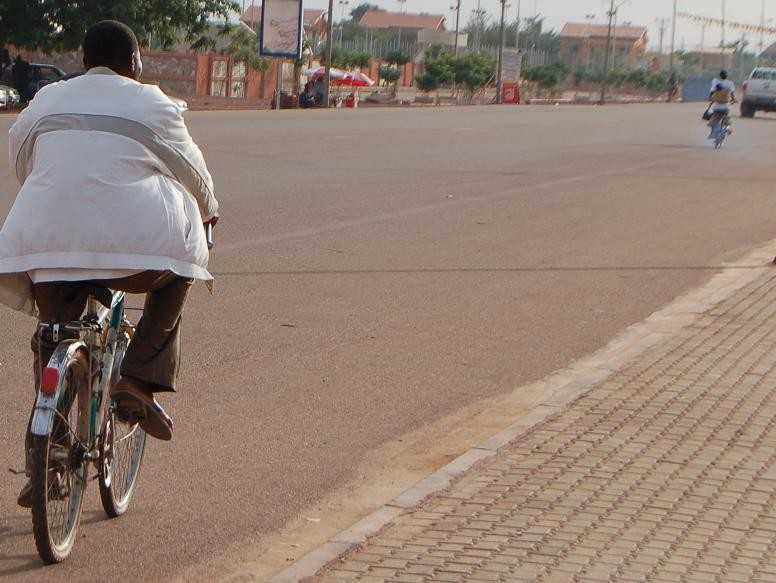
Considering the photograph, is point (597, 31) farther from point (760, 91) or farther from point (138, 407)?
point (138, 407)

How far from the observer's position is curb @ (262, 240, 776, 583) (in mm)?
4434

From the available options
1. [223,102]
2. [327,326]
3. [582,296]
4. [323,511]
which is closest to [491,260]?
[582,296]

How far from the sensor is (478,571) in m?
4.20

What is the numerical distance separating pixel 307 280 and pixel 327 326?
1.65 meters

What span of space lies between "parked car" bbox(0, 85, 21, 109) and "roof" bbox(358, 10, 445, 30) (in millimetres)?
131866

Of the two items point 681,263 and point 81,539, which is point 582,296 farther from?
point 81,539

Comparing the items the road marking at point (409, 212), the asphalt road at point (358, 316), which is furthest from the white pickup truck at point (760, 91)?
the road marking at point (409, 212)

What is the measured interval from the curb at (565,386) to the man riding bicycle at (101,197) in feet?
3.04

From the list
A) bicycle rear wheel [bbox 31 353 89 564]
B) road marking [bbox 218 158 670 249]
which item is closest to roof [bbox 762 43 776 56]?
road marking [bbox 218 158 670 249]

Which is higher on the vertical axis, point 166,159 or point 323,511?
point 166,159

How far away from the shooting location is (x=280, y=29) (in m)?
55.2

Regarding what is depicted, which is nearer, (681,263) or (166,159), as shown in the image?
(166,159)

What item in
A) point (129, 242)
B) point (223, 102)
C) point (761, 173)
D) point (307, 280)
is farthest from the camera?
point (223, 102)

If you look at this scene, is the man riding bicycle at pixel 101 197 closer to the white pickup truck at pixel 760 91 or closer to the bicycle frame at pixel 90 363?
the bicycle frame at pixel 90 363
